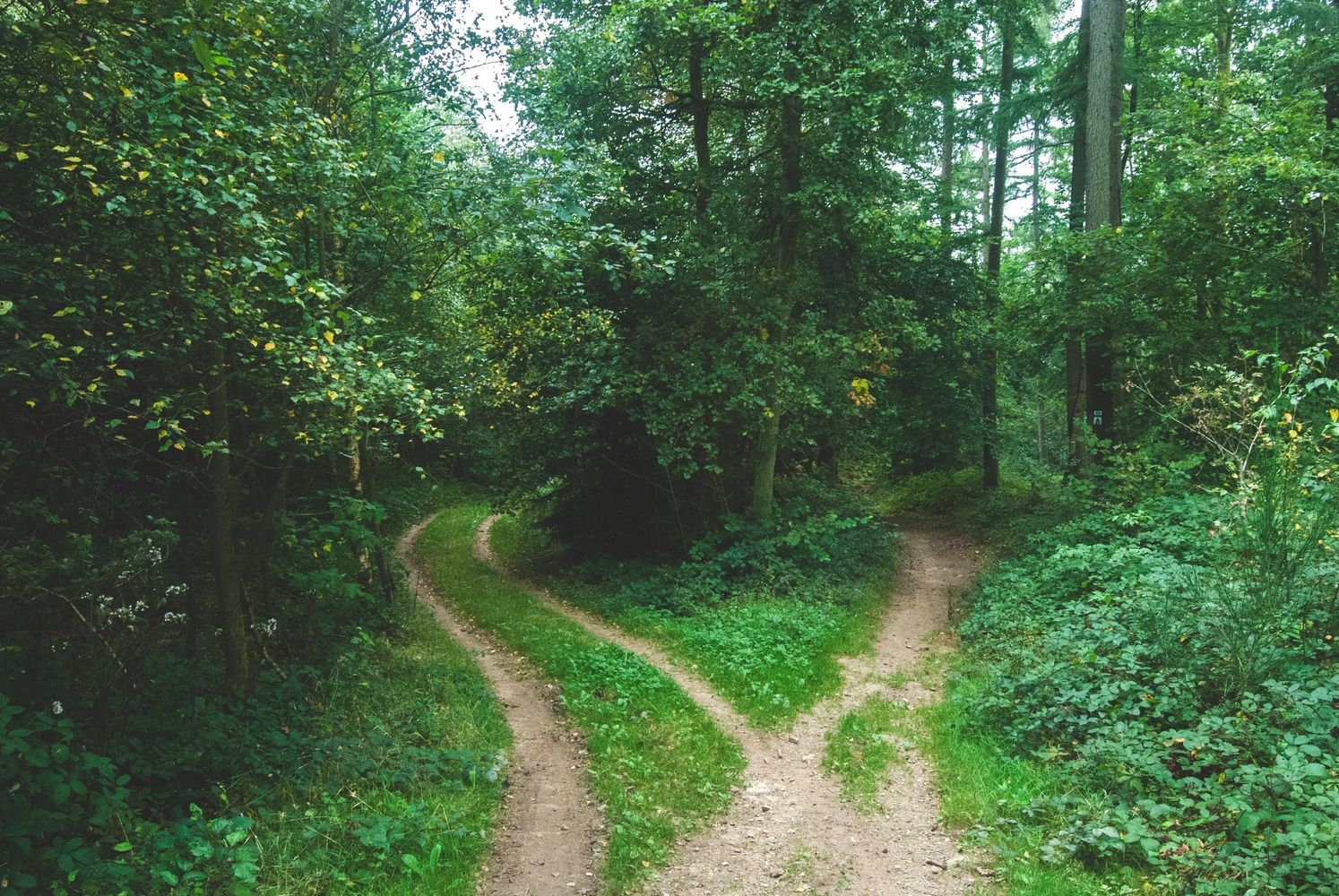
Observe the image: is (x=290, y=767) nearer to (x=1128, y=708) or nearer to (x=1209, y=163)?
(x=1128, y=708)

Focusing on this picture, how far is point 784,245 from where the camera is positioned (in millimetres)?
13578

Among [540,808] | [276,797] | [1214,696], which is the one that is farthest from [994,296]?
[276,797]

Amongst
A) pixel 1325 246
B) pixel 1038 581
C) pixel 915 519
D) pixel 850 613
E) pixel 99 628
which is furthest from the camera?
pixel 915 519

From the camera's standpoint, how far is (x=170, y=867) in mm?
4824

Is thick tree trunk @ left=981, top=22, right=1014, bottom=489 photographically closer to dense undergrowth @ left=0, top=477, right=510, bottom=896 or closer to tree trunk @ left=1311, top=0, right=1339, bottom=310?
tree trunk @ left=1311, top=0, right=1339, bottom=310

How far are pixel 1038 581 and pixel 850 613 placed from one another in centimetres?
288

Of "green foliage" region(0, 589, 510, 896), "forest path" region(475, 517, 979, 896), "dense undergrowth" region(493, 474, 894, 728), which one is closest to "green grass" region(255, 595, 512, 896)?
"green foliage" region(0, 589, 510, 896)

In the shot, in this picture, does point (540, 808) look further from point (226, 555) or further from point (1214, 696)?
point (1214, 696)

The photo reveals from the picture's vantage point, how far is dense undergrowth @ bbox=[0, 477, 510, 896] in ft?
15.3

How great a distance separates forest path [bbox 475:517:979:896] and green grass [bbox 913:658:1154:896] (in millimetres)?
251

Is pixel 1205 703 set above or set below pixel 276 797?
above

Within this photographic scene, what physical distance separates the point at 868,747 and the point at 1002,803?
1.65 m

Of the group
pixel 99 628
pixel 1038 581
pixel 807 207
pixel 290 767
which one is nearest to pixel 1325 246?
pixel 1038 581

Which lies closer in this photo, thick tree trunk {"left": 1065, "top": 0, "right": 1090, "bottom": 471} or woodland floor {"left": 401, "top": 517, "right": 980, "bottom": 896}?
woodland floor {"left": 401, "top": 517, "right": 980, "bottom": 896}
